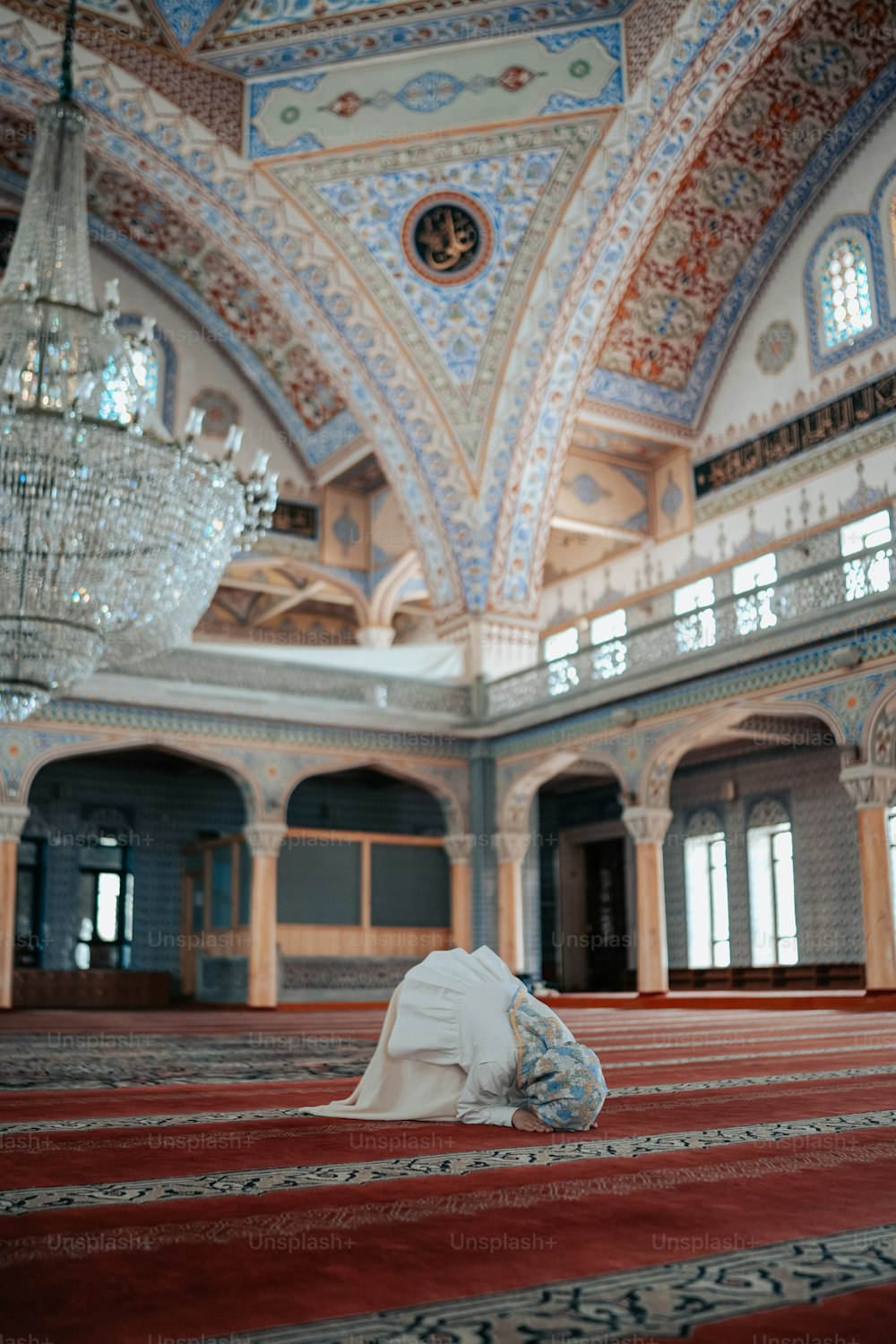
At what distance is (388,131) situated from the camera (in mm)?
10992

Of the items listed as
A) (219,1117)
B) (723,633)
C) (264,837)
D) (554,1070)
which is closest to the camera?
(554,1070)

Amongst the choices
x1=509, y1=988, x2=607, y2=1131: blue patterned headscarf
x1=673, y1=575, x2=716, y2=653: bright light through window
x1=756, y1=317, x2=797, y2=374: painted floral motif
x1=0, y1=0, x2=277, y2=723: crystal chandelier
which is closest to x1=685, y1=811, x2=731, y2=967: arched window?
x1=673, y1=575, x2=716, y2=653: bright light through window

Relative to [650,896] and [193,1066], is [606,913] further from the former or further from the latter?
[193,1066]

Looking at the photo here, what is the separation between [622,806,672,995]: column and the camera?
10203mm

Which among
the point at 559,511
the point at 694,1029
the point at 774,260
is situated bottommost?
the point at 694,1029

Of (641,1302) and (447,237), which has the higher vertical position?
(447,237)

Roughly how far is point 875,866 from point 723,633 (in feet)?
6.90

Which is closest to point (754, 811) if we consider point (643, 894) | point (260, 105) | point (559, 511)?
point (643, 894)

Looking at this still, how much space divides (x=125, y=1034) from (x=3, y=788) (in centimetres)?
399

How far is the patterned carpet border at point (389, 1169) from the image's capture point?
1959mm

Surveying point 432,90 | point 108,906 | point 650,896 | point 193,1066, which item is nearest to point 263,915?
point 108,906

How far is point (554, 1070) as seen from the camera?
262 centimetres

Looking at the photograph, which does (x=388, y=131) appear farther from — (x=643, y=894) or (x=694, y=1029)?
(x=694, y=1029)

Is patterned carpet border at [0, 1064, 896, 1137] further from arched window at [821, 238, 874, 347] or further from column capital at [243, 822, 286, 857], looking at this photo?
arched window at [821, 238, 874, 347]
